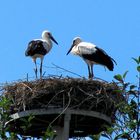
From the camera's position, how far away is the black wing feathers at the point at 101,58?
1244cm

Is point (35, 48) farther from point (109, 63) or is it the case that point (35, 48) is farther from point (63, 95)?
point (63, 95)

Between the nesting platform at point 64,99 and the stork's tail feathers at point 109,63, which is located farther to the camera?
the stork's tail feathers at point 109,63

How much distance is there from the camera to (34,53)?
515 inches

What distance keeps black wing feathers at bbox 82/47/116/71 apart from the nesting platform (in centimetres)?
134

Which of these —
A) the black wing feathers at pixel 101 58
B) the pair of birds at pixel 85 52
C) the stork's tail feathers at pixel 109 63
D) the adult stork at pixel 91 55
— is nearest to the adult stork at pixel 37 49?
the pair of birds at pixel 85 52

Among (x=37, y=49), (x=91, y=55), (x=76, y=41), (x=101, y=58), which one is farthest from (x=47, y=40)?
(x=101, y=58)

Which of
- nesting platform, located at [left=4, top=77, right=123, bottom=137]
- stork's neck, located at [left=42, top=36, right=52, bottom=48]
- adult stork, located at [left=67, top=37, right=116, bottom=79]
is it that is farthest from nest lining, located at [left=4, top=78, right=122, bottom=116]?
stork's neck, located at [left=42, top=36, right=52, bottom=48]

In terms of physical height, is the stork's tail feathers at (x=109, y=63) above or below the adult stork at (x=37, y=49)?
below

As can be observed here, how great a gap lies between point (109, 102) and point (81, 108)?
20.2 inches

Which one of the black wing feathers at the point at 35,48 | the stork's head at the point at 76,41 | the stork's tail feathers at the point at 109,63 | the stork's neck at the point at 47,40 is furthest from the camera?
the stork's head at the point at 76,41

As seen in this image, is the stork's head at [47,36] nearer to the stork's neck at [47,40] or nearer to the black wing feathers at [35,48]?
the stork's neck at [47,40]

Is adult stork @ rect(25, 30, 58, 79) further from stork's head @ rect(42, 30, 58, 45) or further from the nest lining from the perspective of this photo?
the nest lining

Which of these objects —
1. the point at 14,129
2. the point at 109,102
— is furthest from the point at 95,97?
the point at 14,129

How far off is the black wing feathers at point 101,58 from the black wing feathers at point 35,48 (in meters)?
0.96
